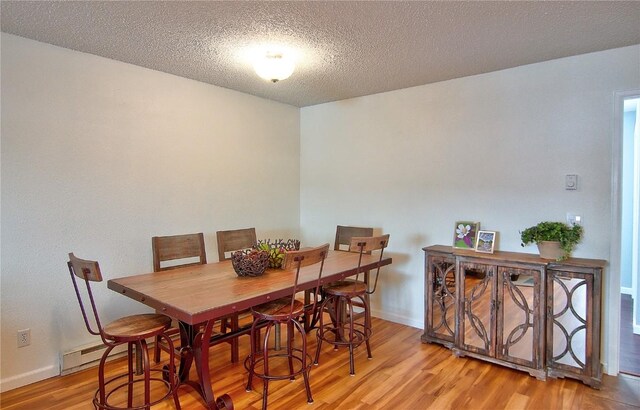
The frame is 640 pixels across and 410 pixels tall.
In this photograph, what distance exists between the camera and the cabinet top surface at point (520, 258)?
8.34 feet

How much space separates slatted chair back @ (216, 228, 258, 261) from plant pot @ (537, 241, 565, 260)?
2.23 m

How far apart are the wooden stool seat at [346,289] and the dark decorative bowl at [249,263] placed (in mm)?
597

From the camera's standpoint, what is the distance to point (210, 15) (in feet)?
6.94

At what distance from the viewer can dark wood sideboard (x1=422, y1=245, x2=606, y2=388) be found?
8.08 feet

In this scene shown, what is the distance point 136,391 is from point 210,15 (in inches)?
94.3

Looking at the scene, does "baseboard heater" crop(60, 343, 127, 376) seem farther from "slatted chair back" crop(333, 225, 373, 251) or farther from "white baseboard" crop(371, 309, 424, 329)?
"white baseboard" crop(371, 309, 424, 329)

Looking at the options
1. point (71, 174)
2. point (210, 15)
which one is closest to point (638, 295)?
point (210, 15)

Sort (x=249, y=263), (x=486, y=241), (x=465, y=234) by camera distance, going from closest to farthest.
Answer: (x=249, y=263) → (x=486, y=241) → (x=465, y=234)

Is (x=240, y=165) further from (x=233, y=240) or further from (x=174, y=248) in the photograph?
(x=174, y=248)

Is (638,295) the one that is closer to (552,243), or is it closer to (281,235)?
(552,243)

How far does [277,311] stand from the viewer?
2307mm

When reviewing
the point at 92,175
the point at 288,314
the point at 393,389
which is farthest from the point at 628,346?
the point at 92,175

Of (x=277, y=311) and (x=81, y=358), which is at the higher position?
(x=277, y=311)

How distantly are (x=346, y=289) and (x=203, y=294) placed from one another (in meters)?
1.14
